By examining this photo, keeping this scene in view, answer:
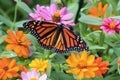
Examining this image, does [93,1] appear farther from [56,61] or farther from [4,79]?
[4,79]

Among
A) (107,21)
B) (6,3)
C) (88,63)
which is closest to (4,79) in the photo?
(88,63)

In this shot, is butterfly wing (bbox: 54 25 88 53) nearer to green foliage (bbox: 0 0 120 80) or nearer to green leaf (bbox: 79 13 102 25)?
green foliage (bbox: 0 0 120 80)

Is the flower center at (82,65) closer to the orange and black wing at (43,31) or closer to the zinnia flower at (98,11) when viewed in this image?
the orange and black wing at (43,31)

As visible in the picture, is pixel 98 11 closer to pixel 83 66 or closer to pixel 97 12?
pixel 97 12

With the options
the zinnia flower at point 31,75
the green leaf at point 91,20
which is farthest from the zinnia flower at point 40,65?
the green leaf at point 91,20

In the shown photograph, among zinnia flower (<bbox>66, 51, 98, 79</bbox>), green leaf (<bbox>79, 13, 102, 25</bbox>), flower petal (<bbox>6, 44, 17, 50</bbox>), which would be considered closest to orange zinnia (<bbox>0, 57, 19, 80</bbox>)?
flower petal (<bbox>6, 44, 17, 50</bbox>)

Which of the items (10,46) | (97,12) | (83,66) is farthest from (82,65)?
(97,12)
